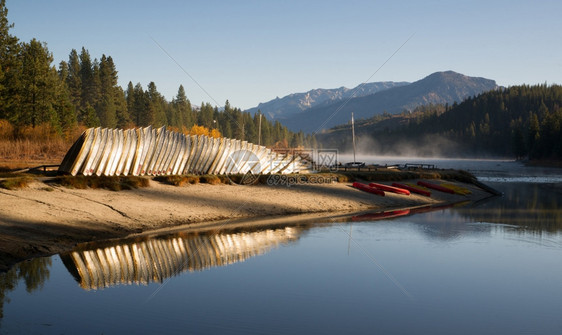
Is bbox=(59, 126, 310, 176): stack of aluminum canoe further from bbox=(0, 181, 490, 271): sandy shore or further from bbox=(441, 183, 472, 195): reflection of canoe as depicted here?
bbox=(441, 183, 472, 195): reflection of canoe

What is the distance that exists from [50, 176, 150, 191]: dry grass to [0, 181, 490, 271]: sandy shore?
60 cm

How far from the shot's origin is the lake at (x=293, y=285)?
13.0 m

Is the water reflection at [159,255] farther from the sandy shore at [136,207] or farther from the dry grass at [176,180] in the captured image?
the dry grass at [176,180]

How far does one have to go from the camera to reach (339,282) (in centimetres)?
1731

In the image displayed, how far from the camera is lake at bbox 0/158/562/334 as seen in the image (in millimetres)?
12977

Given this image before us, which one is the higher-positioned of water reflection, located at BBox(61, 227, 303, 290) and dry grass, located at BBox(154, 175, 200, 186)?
dry grass, located at BBox(154, 175, 200, 186)

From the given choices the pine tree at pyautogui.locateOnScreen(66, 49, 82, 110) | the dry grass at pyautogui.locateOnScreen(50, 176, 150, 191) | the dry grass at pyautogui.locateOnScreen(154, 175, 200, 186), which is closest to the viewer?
A: the dry grass at pyautogui.locateOnScreen(50, 176, 150, 191)

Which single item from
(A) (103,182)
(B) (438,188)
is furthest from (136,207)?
(B) (438,188)

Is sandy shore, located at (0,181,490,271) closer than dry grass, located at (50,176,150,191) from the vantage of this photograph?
Yes

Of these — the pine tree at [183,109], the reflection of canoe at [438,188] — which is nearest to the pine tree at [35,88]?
the reflection of canoe at [438,188]

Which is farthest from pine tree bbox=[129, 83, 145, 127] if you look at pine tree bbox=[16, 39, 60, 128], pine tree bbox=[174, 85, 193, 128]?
pine tree bbox=[16, 39, 60, 128]

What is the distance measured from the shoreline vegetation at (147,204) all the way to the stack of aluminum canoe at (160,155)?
1.62m

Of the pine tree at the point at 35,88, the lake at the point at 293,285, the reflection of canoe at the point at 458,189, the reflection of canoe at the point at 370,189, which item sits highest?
the pine tree at the point at 35,88

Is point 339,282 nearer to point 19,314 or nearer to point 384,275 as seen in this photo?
point 384,275
